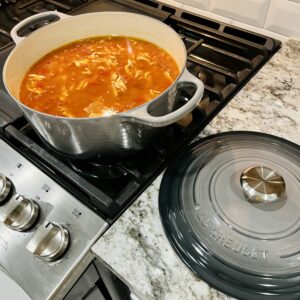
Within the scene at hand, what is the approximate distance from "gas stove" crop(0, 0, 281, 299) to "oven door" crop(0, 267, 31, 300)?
0.05 m

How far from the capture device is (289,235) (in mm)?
462

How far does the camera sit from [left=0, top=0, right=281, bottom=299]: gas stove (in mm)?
488

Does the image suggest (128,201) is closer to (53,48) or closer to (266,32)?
(53,48)

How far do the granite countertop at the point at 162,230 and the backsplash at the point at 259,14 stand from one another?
14 centimetres

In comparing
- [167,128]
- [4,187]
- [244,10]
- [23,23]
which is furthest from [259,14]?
[4,187]

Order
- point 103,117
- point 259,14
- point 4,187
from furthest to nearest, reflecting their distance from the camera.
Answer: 1. point 259,14
2. point 4,187
3. point 103,117

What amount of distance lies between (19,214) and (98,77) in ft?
0.96

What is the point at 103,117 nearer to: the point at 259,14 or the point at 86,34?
the point at 86,34

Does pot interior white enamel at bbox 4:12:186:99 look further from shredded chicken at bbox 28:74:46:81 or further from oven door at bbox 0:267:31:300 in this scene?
oven door at bbox 0:267:31:300

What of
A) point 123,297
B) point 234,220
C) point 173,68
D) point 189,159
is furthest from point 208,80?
point 123,297

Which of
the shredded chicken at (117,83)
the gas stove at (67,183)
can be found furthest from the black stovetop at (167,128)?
the shredded chicken at (117,83)

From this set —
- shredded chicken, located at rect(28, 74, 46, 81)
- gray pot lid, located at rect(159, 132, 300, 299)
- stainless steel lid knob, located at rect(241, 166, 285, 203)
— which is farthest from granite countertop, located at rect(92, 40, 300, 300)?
shredded chicken, located at rect(28, 74, 46, 81)

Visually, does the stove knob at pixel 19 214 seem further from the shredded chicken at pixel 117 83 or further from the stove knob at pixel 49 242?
the shredded chicken at pixel 117 83

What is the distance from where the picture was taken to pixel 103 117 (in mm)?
448
